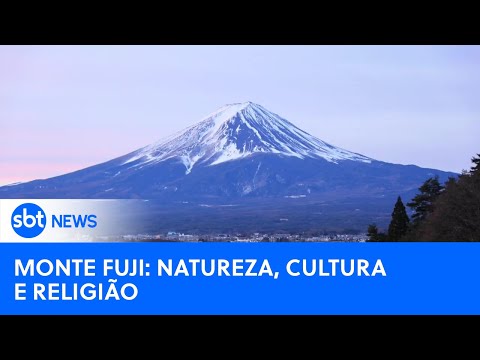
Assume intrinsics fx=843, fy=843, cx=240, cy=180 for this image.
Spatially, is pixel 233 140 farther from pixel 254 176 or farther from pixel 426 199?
pixel 426 199

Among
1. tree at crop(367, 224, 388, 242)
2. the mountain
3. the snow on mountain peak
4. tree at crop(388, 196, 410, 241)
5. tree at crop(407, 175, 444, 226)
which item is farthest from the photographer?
the snow on mountain peak

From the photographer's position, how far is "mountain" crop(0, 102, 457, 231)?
339 feet

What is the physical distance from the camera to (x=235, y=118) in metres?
136

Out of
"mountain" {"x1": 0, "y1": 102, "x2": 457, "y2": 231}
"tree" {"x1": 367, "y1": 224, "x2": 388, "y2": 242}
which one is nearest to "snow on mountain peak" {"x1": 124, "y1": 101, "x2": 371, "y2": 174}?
"mountain" {"x1": 0, "y1": 102, "x2": 457, "y2": 231}

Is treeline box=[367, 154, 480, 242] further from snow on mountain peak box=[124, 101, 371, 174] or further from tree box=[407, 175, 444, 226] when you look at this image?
snow on mountain peak box=[124, 101, 371, 174]

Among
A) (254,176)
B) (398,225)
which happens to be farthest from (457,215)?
(254,176)

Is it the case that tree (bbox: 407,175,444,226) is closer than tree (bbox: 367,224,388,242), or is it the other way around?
tree (bbox: 367,224,388,242)

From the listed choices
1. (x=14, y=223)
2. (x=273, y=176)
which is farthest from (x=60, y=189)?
(x=14, y=223)

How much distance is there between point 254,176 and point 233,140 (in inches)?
404

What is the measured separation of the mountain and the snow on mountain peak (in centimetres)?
16

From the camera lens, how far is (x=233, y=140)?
5709 inches

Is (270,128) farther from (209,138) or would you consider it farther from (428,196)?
(428,196)

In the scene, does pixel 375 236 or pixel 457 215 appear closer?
pixel 457 215

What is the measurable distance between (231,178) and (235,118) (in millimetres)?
10162
